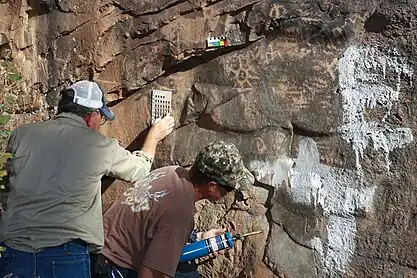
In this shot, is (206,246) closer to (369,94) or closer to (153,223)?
(153,223)

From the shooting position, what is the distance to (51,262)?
2566 millimetres

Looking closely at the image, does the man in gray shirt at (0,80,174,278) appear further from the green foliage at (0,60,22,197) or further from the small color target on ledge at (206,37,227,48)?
the green foliage at (0,60,22,197)

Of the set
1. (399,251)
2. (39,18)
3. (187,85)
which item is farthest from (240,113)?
(39,18)

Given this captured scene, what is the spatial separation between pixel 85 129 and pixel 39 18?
1141 mm

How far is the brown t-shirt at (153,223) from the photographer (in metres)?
2.48

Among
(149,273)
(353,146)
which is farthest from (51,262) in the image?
(353,146)

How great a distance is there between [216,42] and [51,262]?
4.23 feet

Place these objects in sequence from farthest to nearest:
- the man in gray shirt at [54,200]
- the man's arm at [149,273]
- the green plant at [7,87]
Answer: the green plant at [7,87], the man in gray shirt at [54,200], the man's arm at [149,273]

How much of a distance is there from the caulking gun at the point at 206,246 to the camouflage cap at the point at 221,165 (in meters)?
0.32

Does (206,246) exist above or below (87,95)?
below

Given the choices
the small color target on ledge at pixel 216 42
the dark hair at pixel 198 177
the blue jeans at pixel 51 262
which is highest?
the small color target on ledge at pixel 216 42

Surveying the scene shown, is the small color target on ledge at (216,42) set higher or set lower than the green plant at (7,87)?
higher

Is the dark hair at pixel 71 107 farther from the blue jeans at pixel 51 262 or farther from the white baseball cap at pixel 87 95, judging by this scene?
the blue jeans at pixel 51 262

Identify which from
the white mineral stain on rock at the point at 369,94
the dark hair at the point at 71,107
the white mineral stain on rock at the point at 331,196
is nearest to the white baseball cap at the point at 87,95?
the dark hair at the point at 71,107
